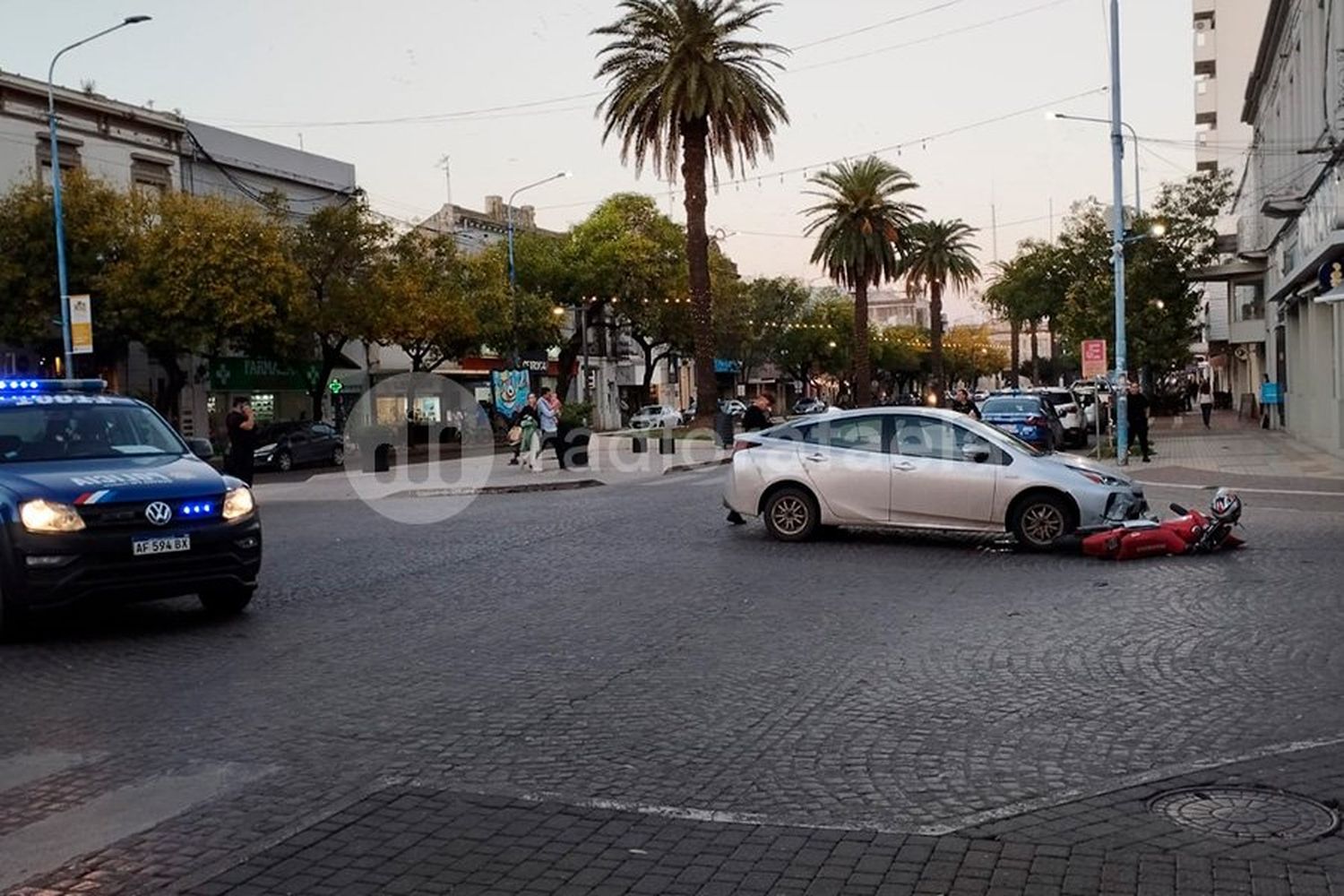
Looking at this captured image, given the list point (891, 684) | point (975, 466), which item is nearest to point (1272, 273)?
point (975, 466)

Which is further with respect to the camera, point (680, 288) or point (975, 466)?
point (680, 288)

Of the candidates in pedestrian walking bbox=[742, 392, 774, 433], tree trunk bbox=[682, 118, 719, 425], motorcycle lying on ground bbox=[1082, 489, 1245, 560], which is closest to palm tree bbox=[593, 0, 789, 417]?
tree trunk bbox=[682, 118, 719, 425]

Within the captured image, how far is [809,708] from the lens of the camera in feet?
23.4

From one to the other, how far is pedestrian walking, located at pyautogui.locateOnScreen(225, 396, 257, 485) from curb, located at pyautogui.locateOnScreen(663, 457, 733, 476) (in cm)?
967

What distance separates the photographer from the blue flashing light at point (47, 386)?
35.6 ft

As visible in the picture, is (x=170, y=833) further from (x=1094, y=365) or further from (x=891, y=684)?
(x=1094, y=365)

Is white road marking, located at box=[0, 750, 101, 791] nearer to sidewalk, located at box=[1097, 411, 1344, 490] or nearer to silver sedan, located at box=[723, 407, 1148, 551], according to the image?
silver sedan, located at box=[723, 407, 1148, 551]

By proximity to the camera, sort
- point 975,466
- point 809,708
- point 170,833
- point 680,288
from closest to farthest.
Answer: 1. point 170,833
2. point 809,708
3. point 975,466
4. point 680,288

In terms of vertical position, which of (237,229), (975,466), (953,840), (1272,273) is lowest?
(953,840)

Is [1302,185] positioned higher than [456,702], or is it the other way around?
[1302,185]

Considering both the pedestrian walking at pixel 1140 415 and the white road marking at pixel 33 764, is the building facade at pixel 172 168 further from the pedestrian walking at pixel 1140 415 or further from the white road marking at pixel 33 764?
the white road marking at pixel 33 764

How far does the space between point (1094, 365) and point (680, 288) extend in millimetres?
33576

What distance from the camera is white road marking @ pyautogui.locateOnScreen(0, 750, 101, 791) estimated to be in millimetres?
6078

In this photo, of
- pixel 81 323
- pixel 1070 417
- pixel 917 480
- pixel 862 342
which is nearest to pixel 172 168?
pixel 81 323
